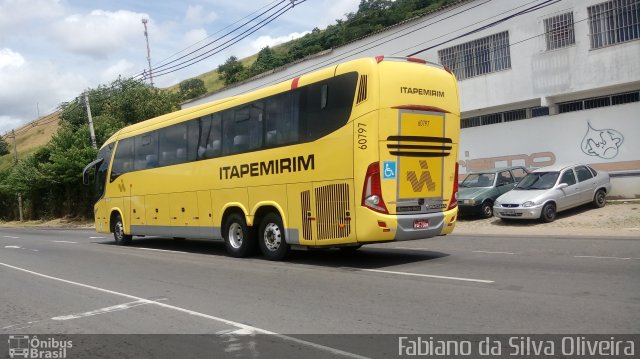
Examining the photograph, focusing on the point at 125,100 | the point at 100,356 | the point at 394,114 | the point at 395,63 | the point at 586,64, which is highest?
the point at 125,100

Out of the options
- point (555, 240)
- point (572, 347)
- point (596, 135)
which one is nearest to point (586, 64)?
point (596, 135)

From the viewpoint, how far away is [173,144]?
13914 mm

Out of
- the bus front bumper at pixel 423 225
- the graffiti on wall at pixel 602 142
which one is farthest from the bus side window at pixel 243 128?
the graffiti on wall at pixel 602 142

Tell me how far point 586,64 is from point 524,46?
8.38 feet

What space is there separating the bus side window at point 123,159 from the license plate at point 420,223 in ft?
32.1

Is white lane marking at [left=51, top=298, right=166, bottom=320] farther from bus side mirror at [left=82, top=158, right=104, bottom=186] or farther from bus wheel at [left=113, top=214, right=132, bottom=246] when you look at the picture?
bus side mirror at [left=82, top=158, right=104, bottom=186]

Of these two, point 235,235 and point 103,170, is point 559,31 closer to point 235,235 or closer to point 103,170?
point 235,235

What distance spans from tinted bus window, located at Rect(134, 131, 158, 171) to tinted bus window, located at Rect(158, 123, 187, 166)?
0.31 metres

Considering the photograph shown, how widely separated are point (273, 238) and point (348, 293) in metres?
3.84

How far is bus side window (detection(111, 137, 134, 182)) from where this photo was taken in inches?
632

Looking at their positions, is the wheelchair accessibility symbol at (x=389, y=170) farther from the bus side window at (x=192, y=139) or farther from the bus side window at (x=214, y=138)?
the bus side window at (x=192, y=139)

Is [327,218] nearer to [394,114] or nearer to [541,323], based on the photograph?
[394,114]

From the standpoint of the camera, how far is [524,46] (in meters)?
20.6

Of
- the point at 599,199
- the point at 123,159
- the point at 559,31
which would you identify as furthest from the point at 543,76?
the point at 123,159
